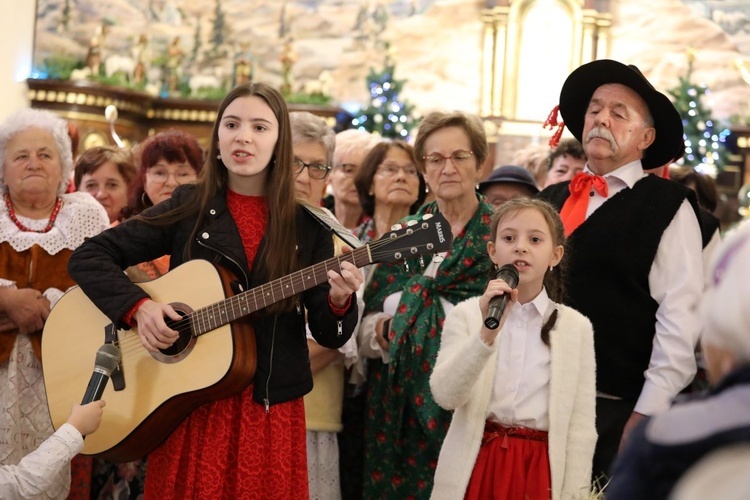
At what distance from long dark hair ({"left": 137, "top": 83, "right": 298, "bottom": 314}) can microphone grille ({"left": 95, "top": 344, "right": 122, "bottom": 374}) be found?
381mm

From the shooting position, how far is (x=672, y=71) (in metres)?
15.3

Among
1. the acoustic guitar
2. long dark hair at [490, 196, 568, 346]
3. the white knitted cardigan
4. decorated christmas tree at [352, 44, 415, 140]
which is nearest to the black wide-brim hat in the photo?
long dark hair at [490, 196, 568, 346]

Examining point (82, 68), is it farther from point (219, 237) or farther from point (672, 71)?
point (219, 237)

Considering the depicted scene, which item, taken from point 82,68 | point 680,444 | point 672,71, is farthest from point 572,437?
point 672,71

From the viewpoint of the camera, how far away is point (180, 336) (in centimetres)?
317

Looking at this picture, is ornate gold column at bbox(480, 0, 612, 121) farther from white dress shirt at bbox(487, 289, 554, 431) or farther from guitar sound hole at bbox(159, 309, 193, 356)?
guitar sound hole at bbox(159, 309, 193, 356)

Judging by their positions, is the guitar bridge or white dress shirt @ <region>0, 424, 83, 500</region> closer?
white dress shirt @ <region>0, 424, 83, 500</region>

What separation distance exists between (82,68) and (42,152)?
1050 cm

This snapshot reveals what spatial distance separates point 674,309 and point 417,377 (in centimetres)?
103

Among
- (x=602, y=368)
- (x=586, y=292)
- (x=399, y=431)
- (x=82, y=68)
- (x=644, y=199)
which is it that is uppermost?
(x=82, y=68)

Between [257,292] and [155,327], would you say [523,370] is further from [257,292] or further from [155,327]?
[155,327]

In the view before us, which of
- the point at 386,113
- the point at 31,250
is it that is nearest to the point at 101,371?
the point at 31,250

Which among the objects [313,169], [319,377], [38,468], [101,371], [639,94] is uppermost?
[639,94]

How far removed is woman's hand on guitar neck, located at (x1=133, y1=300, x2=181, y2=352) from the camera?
307 centimetres
